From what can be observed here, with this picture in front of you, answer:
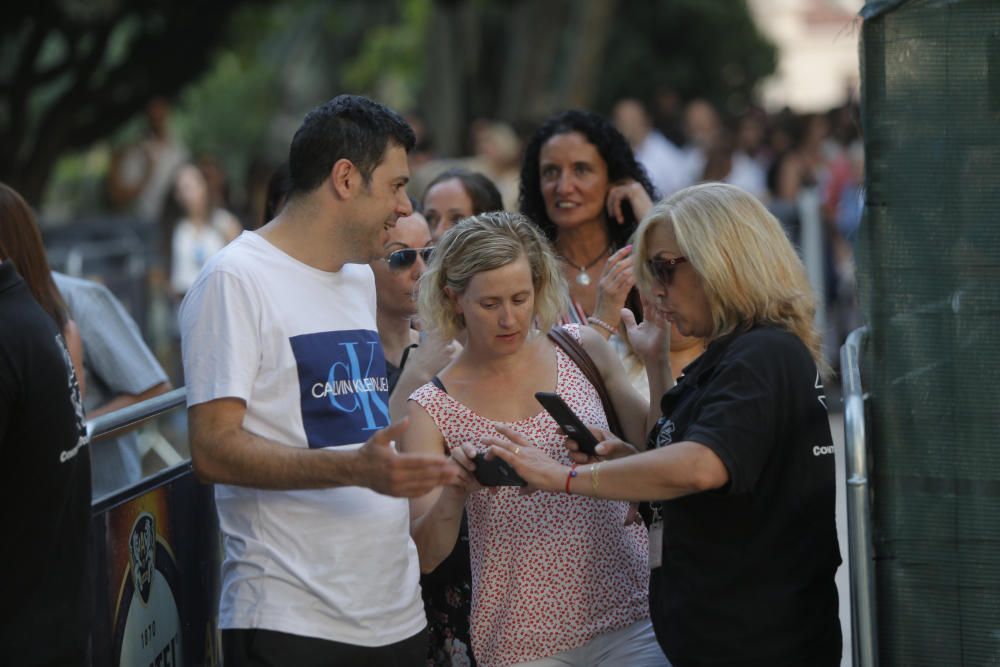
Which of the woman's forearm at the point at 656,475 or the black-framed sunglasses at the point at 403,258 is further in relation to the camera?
the black-framed sunglasses at the point at 403,258

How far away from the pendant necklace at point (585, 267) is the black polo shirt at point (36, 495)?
2651mm

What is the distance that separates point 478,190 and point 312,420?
8.33ft

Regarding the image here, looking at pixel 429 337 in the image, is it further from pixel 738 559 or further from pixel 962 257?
pixel 962 257

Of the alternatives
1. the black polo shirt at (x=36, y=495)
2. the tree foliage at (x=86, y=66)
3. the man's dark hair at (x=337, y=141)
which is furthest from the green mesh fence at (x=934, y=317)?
the tree foliage at (x=86, y=66)

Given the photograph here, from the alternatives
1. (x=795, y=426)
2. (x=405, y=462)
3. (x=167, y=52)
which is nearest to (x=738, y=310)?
(x=795, y=426)

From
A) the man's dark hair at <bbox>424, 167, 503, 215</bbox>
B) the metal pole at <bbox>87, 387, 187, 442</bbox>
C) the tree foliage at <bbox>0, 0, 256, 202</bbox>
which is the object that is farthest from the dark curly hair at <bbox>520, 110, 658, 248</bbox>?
the tree foliage at <bbox>0, 0, 256, 202</bbox>

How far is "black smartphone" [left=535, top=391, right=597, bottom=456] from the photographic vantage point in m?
3.96

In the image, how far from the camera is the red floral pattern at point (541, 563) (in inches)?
167

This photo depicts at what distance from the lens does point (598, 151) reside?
20.2 ft

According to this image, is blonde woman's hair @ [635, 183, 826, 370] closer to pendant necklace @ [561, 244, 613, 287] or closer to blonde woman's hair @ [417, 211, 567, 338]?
blonde woman's hair @ [417, 211, 567, 338]

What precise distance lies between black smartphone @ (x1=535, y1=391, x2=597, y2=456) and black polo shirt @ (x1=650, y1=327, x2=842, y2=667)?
38 cm

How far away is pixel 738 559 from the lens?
363 centimetres

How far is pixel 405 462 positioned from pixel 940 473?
1347 millimetres

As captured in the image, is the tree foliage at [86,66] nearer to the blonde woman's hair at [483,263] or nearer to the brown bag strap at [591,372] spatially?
the blonde woman's hair at [483,263]
